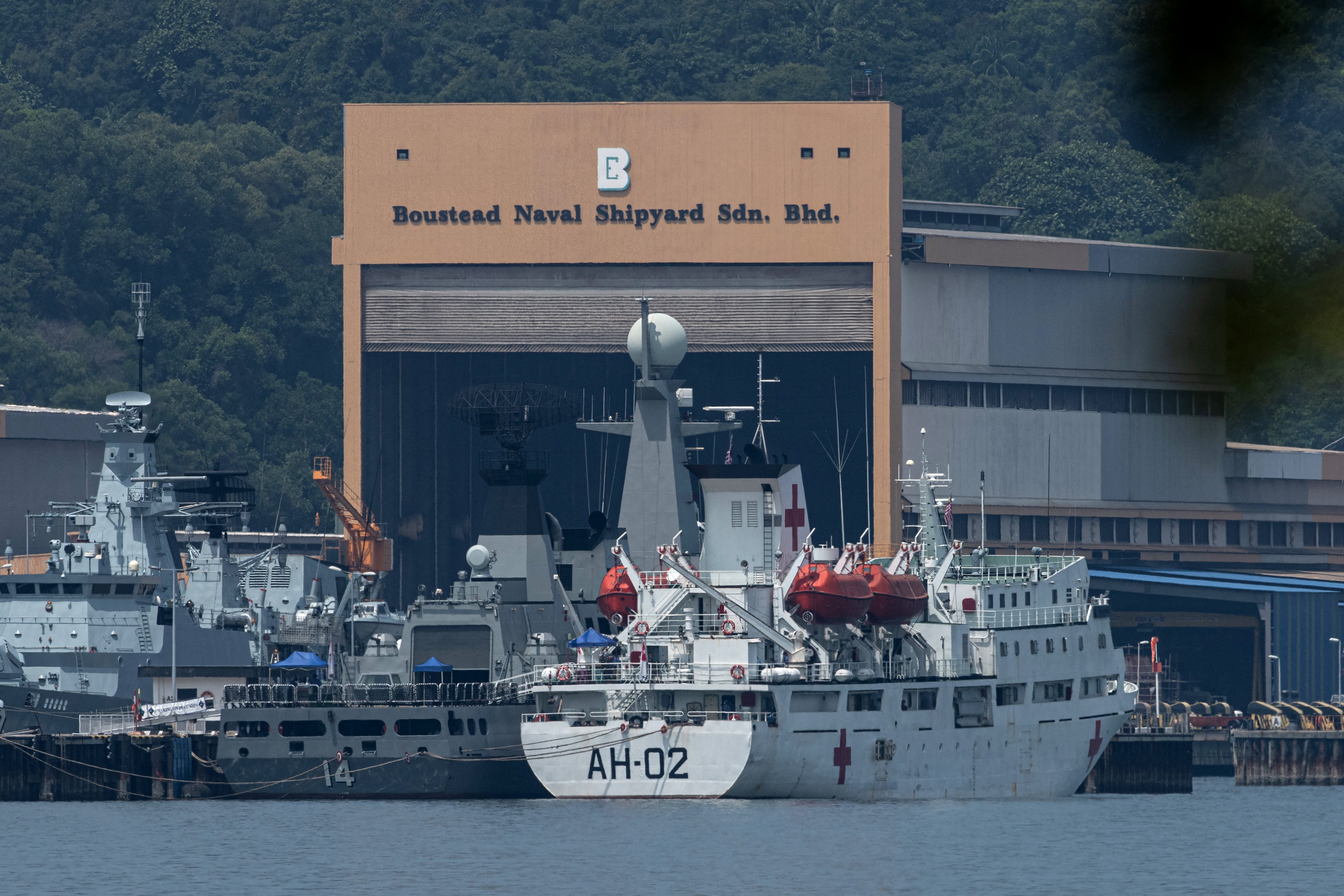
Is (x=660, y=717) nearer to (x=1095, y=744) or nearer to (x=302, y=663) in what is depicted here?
(x=302, y=663)

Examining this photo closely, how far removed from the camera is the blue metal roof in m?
127

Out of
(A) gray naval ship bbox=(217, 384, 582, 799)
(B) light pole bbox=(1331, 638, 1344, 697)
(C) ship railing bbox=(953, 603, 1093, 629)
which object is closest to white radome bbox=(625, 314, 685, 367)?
(A) gray naval ship bbox=(217, 384, 582, 799)

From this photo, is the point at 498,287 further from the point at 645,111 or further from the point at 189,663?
the point at 189,663

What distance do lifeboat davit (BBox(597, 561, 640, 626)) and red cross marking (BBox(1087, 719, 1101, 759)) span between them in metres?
17.6

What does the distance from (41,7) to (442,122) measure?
74.1 meters

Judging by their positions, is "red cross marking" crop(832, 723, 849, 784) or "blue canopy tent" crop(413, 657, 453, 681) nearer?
"red cross marking" crop(832, 723, 849, 784)

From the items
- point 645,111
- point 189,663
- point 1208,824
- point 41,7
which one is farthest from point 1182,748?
point 41,7

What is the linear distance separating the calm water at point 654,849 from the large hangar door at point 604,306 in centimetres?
4062

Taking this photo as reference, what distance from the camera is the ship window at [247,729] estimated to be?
88562 millimetres

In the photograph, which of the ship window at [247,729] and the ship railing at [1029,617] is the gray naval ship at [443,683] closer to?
the ship window at [247,729]

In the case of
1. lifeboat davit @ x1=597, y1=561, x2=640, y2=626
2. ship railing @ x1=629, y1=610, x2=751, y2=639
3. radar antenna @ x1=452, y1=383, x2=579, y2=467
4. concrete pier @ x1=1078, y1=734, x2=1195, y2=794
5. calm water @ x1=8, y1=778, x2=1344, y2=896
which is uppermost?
radar antenna @ x1=452, y1=383, x2=579, y2=467

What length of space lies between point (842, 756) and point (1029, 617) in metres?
11.4

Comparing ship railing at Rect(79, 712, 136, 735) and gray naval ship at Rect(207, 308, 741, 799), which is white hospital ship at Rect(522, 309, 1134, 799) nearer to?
gray naval ship at Rect(207, 308, 741, 799)

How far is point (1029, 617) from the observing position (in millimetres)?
95062
